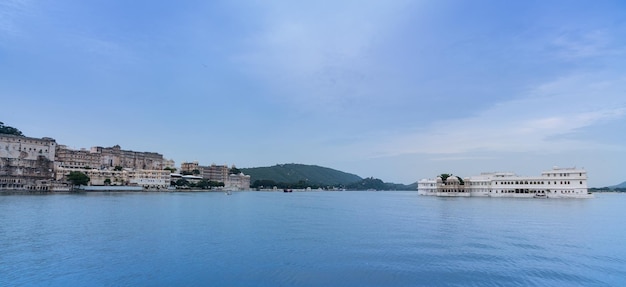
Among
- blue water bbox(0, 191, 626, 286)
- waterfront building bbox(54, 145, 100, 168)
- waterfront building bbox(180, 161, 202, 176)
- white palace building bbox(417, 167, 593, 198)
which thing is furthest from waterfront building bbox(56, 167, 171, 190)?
blue water bbox(0, 191, 626, 286)

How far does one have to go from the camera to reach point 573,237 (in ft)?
84.1

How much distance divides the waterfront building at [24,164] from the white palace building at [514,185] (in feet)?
347

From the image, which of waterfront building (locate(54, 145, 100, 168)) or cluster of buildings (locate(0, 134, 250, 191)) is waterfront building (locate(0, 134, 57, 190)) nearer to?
cluster of buildings (locate(0, 134, 250, 191))

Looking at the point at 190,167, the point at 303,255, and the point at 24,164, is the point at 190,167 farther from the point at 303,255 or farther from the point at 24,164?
the point at 303,255

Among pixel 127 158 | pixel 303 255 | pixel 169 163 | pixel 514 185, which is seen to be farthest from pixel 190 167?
pixel 303 255

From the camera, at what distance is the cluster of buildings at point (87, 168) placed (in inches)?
4048

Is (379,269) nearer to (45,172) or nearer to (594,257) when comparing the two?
(594,257)

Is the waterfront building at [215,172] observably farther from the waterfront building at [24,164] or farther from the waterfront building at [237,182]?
the waterfront building at [24,164]

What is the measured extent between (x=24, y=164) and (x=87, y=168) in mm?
25732

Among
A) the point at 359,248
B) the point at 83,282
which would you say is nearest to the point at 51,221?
the point at 83,282

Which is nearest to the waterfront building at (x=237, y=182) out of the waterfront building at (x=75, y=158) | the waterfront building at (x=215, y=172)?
the waterfront building at (x=215, y=172)

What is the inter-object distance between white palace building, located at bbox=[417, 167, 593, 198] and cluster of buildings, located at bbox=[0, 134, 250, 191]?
91.8 m

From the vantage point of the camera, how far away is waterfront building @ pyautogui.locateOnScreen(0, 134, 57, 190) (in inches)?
3981

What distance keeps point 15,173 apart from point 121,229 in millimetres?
99441
